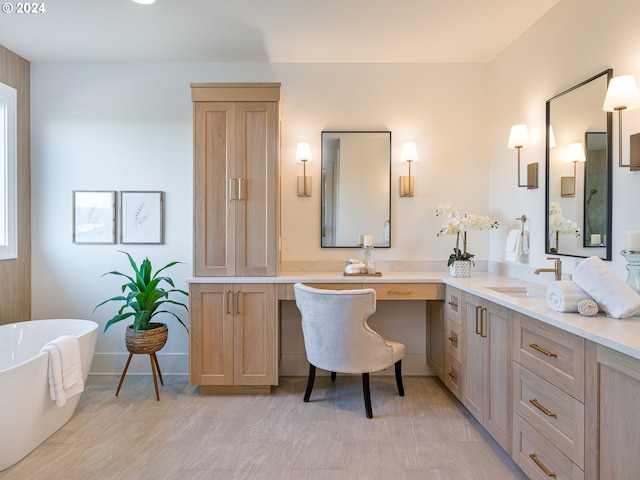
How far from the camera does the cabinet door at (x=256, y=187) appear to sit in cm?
303

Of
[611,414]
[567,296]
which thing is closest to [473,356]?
[567,296]

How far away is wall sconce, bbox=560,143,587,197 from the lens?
7.58ft

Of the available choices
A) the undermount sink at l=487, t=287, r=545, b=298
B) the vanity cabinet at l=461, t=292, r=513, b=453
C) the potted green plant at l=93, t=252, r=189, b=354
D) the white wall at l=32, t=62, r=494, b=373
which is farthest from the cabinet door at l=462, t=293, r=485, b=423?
the potted green plant at l=93, t=252, r=189, b=354

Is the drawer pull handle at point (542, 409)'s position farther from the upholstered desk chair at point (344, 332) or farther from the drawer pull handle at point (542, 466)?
the upholstered desk chair at point (344, 332)

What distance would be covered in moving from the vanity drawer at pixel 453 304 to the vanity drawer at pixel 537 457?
86 cm

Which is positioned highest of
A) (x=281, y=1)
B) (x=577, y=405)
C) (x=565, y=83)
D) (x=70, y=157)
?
(x=281, y=1)

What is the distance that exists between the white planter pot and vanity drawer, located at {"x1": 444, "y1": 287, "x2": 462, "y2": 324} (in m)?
0.21

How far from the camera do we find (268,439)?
94.7 inches

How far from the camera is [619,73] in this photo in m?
2.06

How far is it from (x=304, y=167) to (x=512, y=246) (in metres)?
1.76

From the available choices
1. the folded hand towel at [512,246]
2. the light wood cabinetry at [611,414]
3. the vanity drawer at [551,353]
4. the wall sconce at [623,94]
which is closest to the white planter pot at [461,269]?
the folded hand towel at [512,246]

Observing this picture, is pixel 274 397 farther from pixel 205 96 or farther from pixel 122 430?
pixel 205 96

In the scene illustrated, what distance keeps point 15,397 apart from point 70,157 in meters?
2.18

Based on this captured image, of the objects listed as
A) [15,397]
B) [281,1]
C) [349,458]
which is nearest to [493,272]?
[349,458]
